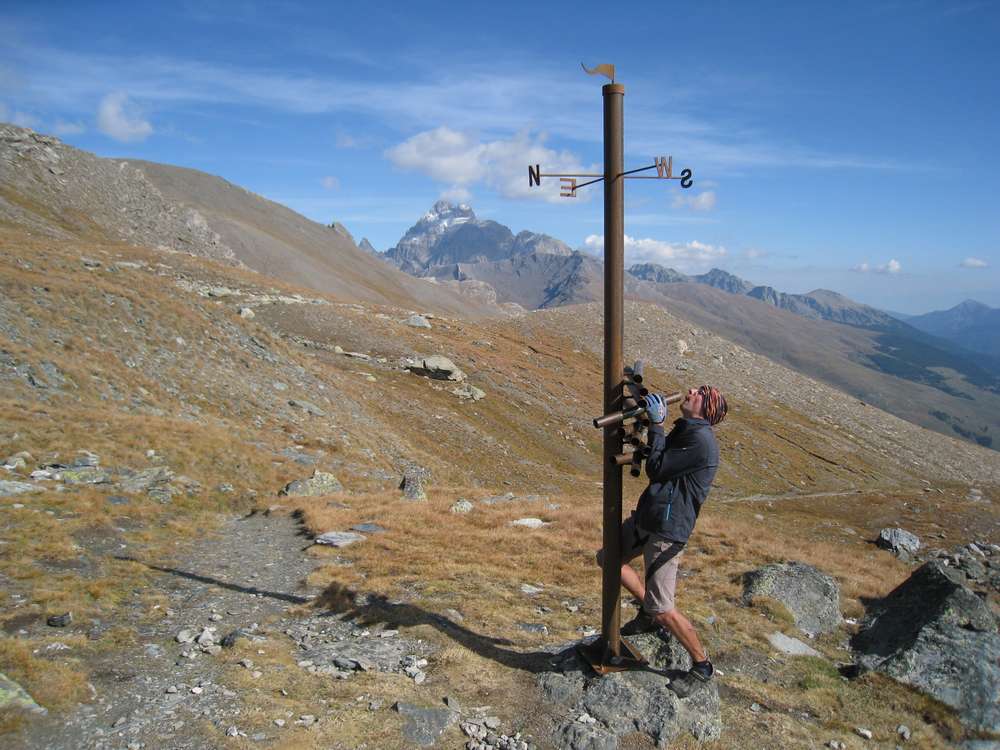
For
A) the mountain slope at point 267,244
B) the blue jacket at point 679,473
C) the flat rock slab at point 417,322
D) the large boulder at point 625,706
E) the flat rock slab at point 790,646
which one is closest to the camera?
the large boulder at point 625,706

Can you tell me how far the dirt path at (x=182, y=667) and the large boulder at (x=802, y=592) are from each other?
10592 mm

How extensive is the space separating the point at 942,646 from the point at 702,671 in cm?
503

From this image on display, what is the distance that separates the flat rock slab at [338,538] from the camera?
55.5 ft

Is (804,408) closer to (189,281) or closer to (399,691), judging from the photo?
(189,281)

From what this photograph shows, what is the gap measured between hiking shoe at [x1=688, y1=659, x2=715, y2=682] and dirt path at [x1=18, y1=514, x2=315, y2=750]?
257 inches

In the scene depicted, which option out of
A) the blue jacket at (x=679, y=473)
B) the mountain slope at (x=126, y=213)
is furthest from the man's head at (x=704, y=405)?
the mountain slope at (x=126, y=213)

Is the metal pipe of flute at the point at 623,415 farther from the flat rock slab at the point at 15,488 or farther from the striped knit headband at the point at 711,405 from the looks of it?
the flat rock slab at the point at 15,488

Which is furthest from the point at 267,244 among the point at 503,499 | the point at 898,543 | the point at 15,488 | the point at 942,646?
the point at 942,646

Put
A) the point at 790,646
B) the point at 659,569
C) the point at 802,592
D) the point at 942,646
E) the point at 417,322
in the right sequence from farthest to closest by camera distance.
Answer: the point at 417,322 < the point at 802,592 < the point at 790,646 < the point at 942,646 < the point at 659,569

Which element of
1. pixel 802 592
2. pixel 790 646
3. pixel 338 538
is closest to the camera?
pixel 790 646

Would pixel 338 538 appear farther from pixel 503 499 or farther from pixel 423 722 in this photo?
pixel 503 499

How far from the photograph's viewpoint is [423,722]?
8391 millimetres

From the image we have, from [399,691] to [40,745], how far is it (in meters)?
4.41

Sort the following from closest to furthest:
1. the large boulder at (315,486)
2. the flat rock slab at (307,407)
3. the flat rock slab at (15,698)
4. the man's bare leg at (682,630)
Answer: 1. the flat rock slab at (15,698)
2. the man's bare leg at (682,630)
3. the large boulder at (315,486)
4. the flat rock slab at (307,407)
